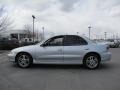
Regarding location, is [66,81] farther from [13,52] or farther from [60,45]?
[13,52]

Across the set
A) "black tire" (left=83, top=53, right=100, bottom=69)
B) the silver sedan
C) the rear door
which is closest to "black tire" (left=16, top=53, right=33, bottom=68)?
the silver sedan

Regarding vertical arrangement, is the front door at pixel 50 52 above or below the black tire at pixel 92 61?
above

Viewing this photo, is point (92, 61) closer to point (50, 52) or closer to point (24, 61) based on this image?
point (50, 52)

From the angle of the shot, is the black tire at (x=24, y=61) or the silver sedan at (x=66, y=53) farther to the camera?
the black tire at (x=24, y=61)

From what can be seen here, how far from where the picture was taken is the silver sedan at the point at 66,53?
8586 millimetres

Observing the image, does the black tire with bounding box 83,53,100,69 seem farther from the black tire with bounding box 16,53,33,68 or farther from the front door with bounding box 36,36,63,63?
the black tire with bounding box 16,53,33,68

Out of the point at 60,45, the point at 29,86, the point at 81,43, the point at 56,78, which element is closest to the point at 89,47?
the point at 81,43

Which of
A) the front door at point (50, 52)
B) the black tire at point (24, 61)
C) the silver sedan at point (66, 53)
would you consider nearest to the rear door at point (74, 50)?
the silver sedan at point (66, 53)

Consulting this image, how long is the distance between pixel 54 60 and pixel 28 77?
2022mm

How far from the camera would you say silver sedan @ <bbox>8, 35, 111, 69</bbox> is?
8.59 metres

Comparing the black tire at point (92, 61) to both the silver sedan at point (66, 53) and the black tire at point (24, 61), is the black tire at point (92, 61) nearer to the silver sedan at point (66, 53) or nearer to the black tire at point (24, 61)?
the silver sedan at point (66, 53)

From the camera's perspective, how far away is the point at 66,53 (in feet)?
28.2

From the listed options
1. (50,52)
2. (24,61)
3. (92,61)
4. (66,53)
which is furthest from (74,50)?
(24,61)

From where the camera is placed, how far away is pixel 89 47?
860 cm
